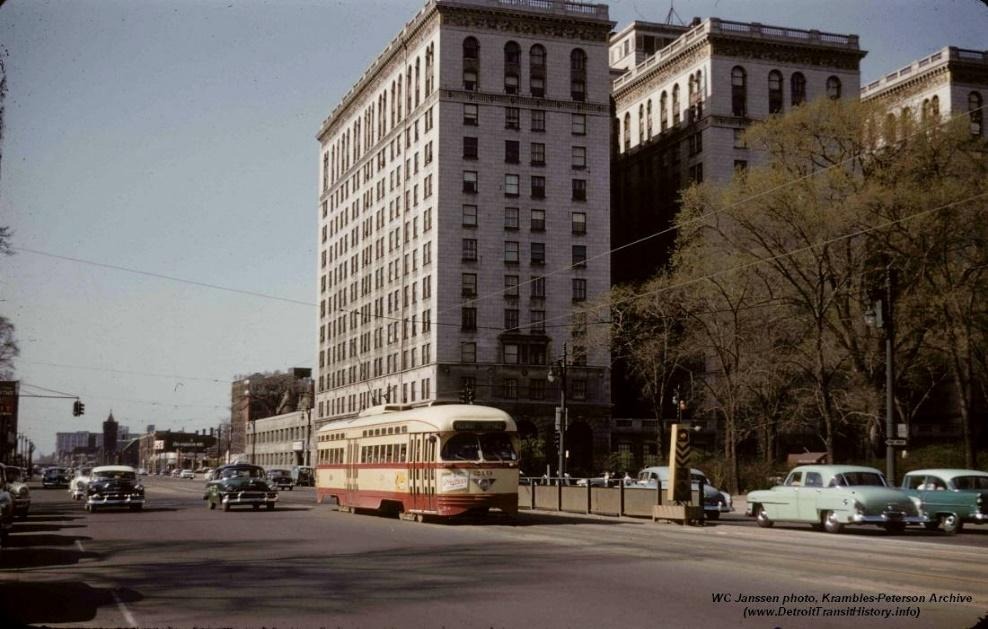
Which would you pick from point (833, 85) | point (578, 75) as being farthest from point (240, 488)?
point (833, 85)

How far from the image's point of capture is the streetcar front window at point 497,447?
31.5 m

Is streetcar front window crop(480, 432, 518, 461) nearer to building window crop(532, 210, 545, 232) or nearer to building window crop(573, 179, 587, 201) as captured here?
building window crop(532, 210, 545, 232)

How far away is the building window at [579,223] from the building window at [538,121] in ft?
24.3

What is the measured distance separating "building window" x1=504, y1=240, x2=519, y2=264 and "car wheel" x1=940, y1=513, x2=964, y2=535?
6363 cm

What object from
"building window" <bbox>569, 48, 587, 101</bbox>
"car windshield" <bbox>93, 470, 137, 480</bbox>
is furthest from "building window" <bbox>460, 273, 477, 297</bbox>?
"car windshield" <bbox>93, 470, 137, 480</bbox>

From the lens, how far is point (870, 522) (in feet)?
90.6

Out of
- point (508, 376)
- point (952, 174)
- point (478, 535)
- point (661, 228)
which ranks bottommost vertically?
point (478, 535)

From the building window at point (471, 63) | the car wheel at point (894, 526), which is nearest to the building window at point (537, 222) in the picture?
the building window at point (471, 63)

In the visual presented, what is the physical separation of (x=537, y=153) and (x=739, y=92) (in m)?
18.5

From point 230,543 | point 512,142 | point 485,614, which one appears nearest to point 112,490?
point 230,543

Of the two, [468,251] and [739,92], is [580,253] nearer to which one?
[468,251]

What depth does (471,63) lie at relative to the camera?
9256 centimetres

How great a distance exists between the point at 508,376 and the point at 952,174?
44461 millimetres

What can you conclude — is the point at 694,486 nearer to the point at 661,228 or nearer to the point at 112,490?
the point at 112,490
